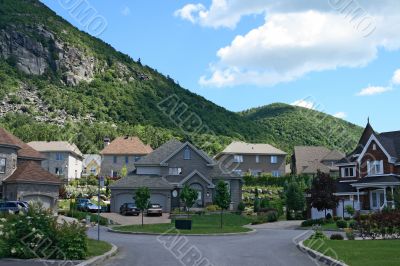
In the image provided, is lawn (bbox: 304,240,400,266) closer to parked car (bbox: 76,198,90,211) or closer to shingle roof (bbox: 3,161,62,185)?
shingle roof (bbox: 3,161,62,185)

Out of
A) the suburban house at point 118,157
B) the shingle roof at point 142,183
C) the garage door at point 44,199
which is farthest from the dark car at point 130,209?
the suburban house at point 118,157

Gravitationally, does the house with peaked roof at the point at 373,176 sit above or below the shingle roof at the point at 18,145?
below

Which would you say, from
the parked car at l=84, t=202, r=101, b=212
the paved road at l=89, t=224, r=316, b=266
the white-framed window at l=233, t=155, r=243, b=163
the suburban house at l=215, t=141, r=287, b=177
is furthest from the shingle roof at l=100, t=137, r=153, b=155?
the paved road at l=89, t=224, r=316, b=266

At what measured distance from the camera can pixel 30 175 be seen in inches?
1984

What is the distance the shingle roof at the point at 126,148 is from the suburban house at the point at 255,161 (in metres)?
14.1

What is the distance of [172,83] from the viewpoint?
15188 centimetres

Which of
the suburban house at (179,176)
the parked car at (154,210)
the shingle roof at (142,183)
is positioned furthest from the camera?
the suburban house at (179,176)

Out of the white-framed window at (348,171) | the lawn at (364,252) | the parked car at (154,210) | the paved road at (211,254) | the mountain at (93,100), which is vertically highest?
the mountain at (93,100)

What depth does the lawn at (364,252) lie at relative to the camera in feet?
57.2

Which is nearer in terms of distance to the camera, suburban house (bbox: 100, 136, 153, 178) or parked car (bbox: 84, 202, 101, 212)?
parked car (bbox: 84, 202, 101, 212)

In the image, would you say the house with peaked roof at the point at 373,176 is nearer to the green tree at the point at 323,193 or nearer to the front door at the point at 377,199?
the front door at the point at 377,199

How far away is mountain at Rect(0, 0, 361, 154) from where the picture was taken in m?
112

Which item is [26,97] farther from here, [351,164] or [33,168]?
[351,164]

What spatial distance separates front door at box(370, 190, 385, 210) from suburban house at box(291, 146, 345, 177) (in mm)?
30094
